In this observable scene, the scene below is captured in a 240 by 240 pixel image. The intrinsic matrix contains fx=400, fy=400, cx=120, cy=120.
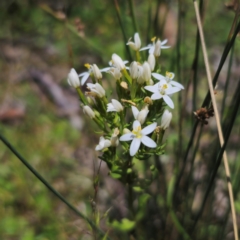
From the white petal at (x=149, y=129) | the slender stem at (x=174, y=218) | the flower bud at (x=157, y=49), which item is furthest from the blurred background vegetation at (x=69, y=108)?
the white petal at (x=149, y=129)

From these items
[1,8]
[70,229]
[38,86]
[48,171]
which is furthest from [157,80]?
[1,8]

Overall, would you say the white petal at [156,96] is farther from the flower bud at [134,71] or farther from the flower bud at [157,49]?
the flower bud at [157,49]

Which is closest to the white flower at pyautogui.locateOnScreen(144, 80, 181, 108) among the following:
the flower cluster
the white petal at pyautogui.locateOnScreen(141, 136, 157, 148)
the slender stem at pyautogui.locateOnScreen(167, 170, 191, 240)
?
the flower cluster

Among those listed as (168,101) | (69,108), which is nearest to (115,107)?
(168,101)

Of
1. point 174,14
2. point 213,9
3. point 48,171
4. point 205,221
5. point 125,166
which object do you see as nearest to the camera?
point 125,166

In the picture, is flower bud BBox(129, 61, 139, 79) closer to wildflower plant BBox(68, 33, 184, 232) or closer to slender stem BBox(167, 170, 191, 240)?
wildflower plant BBox(68, 33, 184, 232)

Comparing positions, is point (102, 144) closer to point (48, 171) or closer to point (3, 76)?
point (48, 171)
